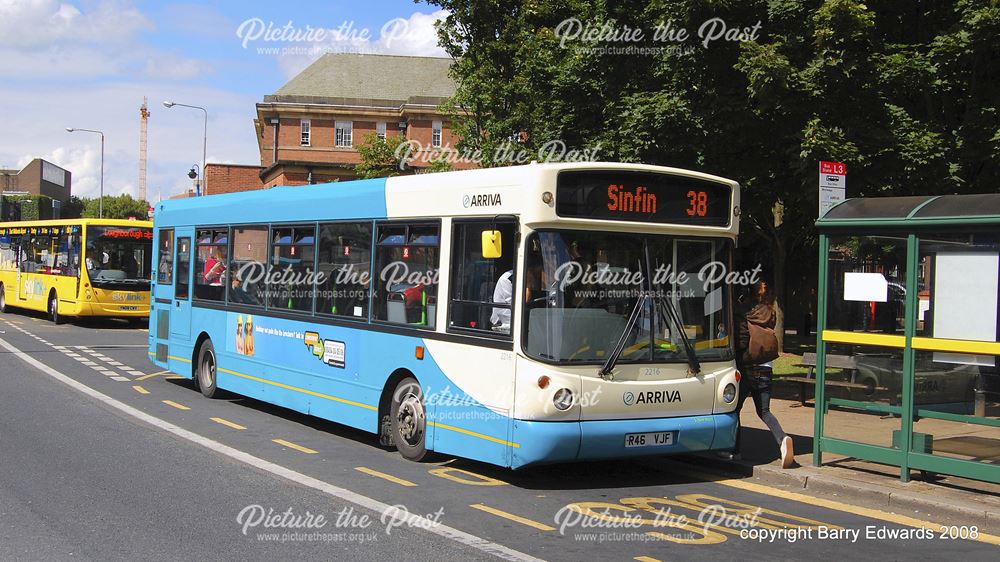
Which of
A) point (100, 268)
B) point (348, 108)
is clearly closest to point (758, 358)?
point (100, 268)

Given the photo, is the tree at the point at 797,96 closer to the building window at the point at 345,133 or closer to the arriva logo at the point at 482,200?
the arriva logo at the point at 482,200

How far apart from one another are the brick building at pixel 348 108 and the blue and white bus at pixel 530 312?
6146 centimetres

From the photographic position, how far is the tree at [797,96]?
1272 cm

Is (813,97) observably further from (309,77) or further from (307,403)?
(309,77)

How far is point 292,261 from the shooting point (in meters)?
12.2

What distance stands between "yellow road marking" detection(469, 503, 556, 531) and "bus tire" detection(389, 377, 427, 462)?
1.77 meters

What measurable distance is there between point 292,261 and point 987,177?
989 cm

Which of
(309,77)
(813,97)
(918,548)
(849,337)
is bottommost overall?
(918,548)

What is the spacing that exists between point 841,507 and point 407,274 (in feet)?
15.5

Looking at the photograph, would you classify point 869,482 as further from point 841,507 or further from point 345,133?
point 345,133

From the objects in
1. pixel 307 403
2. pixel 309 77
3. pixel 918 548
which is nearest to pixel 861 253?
pixel 918 548

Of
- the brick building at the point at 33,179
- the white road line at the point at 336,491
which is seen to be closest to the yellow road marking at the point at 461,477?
the white road line at the point at 336,491

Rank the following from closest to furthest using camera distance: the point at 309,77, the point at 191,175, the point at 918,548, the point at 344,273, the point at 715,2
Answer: the point at 918,548 → the point at 344,273 → the point at 715,2 → the point at 191,175 → the point at 309,77

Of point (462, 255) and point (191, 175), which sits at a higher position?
point (191, 175)
